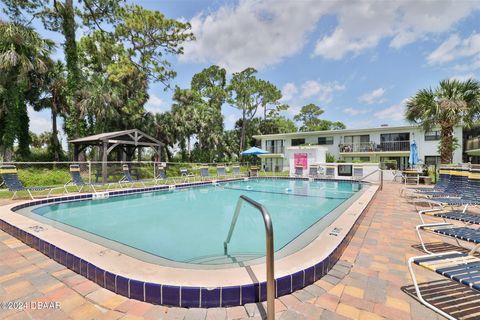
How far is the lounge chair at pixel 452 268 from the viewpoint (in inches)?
70.5

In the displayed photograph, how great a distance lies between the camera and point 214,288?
→ 217 cm

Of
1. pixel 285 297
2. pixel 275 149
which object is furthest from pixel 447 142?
pixel 275 149

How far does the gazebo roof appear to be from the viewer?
12719 mm

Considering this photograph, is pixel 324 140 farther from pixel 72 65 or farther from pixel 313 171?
pixel 72 65

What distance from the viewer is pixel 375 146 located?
22266 millimetres

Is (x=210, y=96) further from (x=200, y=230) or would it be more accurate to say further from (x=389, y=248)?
(x=389, y=248)

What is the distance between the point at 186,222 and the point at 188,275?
3.55m

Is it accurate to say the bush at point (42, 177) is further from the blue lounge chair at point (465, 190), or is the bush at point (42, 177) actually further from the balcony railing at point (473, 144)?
the balcony railing at point (473, 144)

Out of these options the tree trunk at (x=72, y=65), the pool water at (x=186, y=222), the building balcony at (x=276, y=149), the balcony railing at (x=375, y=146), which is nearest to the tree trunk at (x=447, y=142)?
the pool water at (x=186, y=222)

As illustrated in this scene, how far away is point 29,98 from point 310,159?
2113cm

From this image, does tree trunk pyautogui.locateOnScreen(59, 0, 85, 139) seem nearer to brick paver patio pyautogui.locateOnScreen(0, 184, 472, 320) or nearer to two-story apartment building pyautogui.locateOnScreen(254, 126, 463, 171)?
brick paver patio pyautogui.locateOnScreen(0, 184, 472, 320)

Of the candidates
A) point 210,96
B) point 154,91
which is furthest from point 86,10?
point 210,96

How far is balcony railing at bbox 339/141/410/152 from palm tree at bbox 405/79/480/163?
376 inches

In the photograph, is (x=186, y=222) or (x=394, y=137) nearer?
(x=186, y=222)
